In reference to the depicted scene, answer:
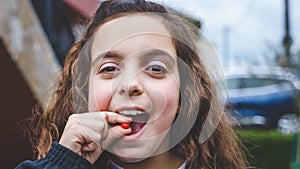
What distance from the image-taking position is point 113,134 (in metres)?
1.64

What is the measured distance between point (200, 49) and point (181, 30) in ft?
0.48

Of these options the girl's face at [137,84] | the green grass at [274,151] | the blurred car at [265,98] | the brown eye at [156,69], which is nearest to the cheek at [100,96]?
A: the girl's face at [137,84]

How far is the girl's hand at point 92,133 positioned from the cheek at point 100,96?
0.03 metres

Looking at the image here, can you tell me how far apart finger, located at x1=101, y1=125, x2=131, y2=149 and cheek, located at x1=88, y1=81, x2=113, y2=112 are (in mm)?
62

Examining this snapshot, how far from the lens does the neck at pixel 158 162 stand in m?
1.71

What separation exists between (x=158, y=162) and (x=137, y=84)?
22 cm

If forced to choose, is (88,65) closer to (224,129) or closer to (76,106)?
(76,106)

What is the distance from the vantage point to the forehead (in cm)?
173

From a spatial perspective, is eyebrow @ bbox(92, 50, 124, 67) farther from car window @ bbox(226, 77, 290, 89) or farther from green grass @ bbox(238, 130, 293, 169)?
car window @ bbox(226, 77, 290, 89)

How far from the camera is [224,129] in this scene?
2084 mm

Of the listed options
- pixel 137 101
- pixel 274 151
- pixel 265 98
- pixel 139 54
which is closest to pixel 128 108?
pixel 137 101

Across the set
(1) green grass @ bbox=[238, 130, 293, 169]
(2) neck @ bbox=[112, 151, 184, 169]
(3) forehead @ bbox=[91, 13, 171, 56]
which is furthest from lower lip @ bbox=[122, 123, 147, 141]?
(1) green grass @ bbox=[238, 130, 293, 169]

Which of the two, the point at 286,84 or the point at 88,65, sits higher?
the point at 88,65

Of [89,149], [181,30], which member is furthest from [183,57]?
[89,149]
